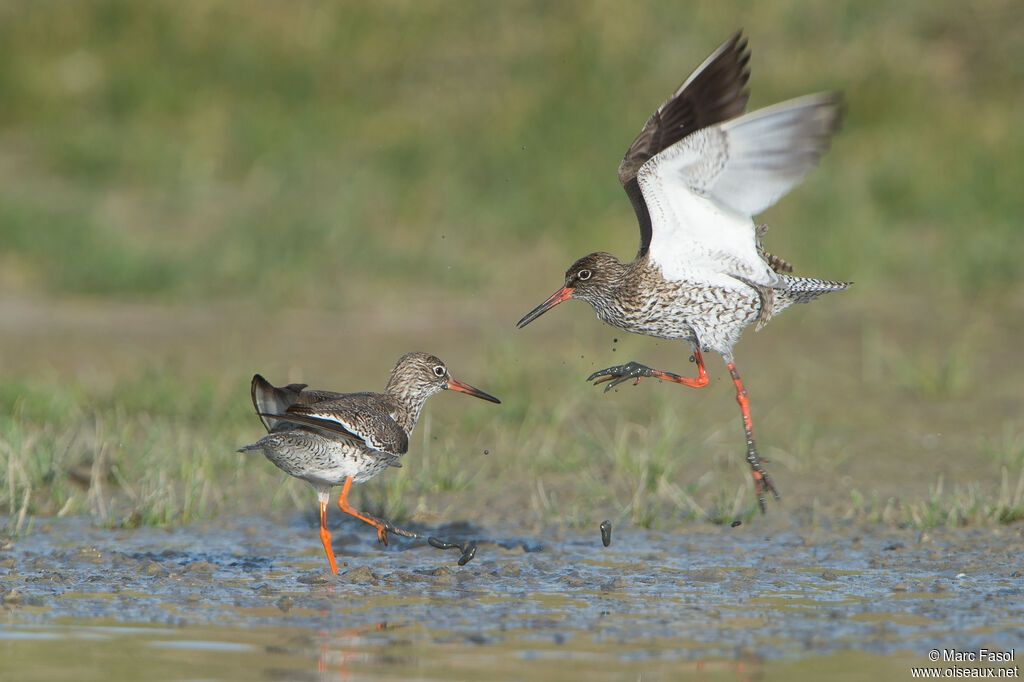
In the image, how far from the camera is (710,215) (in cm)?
673

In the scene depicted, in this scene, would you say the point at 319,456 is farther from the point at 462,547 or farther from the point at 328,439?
the point at 462,547

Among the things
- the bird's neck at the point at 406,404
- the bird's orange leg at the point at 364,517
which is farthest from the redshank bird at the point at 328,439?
the bird's neck at the point at 406,404

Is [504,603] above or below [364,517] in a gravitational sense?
below

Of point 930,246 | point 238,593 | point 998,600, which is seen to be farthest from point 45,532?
point 930,246

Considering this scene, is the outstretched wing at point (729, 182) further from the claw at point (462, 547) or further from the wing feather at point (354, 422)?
the claw at point (462, 547)

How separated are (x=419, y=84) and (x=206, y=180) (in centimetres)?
269

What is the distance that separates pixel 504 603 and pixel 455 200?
26.2 ft

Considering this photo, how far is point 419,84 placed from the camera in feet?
50.9

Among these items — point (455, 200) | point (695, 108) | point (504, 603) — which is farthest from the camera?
point (455, 200)

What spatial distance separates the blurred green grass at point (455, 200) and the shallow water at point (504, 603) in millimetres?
841

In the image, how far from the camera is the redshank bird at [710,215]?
20.5 ft

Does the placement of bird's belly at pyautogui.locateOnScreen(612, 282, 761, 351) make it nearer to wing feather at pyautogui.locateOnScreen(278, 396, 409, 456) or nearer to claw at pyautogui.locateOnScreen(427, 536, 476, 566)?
wing feather at pyautogui.locateOnScreen(278, 396, 409, 456)

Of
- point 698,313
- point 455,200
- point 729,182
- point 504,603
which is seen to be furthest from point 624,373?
point 455,200

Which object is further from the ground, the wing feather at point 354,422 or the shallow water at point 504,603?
the wing feather at point 354,422
